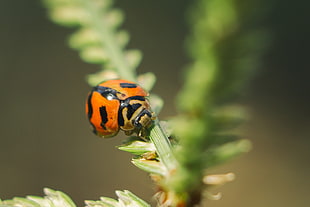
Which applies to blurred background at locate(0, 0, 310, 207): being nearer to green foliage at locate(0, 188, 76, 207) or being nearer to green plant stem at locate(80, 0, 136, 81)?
green plant stem at locate(80, 0, 136, 81)

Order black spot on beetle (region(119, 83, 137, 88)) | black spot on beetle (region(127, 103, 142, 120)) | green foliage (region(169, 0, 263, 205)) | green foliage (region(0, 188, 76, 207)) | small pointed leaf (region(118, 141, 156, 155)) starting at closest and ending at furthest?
green foliage (region(169, 0, 263, 205)) < green foliage (region(0, 188, 76, 207)) < small pointed leaf (region(118, 141, 156, 155)) < black spot on beetle (region(119, 83, 137, 88)) < black spot on beetle (region(127, 103, 142, 120))

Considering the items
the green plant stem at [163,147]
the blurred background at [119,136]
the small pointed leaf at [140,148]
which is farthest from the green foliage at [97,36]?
the blurred background at [119,136]

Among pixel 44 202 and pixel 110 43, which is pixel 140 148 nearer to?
pixel 44 202

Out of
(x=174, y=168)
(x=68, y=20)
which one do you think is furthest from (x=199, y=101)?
(x=68, y=20)

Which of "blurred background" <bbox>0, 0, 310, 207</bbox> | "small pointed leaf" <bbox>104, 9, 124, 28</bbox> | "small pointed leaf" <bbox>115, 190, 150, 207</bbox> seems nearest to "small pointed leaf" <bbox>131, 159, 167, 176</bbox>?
"small pointed leaf" <bbox>115, 190, 150, 207</bbox>

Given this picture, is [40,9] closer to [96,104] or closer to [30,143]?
[30,143]

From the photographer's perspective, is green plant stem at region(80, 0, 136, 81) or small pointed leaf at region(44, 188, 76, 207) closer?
small pointed leaf at region(44, 188, 76, 207)
